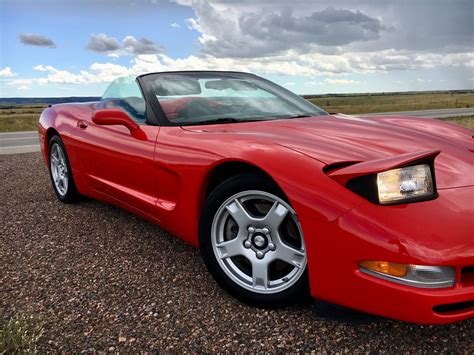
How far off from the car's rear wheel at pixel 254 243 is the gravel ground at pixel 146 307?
0.41ft

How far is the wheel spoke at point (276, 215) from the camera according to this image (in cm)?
214

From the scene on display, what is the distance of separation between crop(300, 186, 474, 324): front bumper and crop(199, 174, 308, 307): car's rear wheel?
26 cm

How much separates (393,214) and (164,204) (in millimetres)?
1515

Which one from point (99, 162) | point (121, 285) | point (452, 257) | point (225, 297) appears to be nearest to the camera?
point (452, 257)

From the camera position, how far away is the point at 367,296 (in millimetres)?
1842

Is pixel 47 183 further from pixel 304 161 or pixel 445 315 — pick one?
pixel 445 315

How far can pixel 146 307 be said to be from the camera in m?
2.39

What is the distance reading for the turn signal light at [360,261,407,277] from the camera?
1777 millimetres

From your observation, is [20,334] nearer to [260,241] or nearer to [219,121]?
[260,241]

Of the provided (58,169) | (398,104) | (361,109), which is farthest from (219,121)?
(398,104)

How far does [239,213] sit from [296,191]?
1.37 feet

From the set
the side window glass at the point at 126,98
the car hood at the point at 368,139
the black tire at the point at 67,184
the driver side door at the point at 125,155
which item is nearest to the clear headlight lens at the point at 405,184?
the car hood at the point at 368,139

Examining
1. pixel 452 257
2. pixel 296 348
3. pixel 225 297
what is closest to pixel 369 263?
pixel 452 257

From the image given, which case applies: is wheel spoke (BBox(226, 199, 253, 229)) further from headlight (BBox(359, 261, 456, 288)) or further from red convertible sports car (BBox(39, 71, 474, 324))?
headlight (BBox(359, 261, 456, 288))
